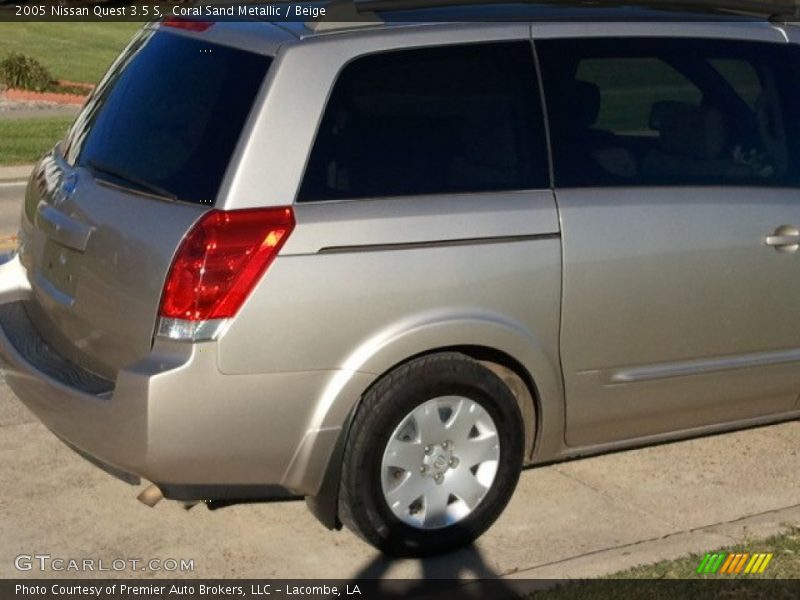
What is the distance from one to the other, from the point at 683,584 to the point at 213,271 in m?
1.86

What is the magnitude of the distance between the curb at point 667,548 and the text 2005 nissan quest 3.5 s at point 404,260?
1.09 ft

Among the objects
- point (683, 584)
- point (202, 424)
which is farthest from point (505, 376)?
point (202, 424)

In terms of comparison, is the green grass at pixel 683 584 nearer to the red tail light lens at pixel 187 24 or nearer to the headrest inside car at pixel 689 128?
the headrest inside car at pixel 689 128

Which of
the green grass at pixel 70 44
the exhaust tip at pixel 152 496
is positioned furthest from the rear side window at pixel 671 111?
the green grass at pixel 70 44

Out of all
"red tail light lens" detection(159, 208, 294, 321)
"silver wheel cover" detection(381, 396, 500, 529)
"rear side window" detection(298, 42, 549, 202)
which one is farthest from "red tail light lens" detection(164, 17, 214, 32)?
"silver wheel cover" detection(381, 396, 500, 529)

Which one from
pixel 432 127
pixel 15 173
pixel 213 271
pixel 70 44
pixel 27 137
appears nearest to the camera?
pixel 213 271

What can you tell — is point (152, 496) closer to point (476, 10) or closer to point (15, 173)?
point (476, 10)

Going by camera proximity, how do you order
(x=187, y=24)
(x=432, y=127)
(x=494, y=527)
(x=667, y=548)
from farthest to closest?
(x=494, y=527) < (x=187, y=24) < (x=667, y=548) < (x=432, y=127)

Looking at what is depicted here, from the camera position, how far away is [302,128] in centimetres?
483

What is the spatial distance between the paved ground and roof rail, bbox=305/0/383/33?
181cm

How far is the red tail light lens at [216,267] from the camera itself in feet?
15.3

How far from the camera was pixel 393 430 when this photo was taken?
16.4 feet

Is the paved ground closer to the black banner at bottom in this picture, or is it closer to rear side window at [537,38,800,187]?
the black banner at bottom

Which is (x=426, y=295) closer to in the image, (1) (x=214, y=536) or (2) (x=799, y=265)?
(1) (x=214, y=536)
